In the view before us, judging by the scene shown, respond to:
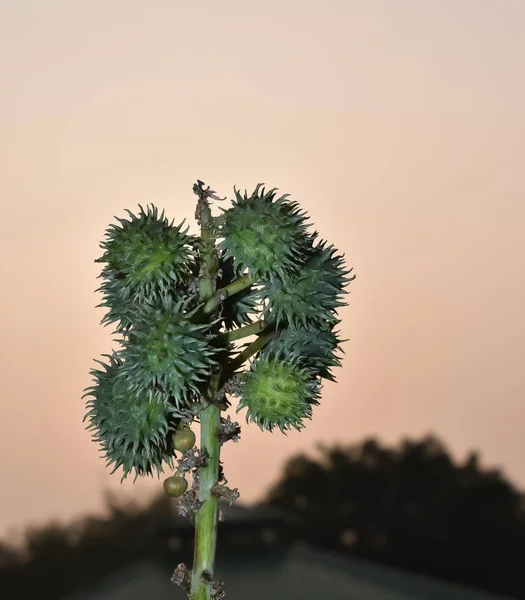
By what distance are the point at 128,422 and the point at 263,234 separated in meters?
0.56

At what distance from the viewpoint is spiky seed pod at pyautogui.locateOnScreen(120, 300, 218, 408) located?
1.99m

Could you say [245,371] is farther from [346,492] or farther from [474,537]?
[474,537]

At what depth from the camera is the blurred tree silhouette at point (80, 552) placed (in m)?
4.88

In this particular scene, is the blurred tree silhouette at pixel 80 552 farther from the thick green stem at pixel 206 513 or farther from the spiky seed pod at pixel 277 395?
the spiky seed pod at pixel 277 395

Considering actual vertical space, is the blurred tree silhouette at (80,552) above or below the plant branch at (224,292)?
below

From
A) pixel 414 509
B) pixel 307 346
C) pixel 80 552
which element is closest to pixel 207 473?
pixel 307 346

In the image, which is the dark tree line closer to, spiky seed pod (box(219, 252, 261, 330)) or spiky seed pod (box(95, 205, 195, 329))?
spiky seed pod (box(219, 252, 261, 330))

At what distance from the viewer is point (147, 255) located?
6.71ft

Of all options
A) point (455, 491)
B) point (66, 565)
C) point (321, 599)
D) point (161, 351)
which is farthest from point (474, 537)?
point (161, 351)

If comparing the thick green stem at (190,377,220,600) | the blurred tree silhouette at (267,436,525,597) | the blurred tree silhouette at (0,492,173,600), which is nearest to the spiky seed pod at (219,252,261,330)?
the thick green stem at (190,377,220,600)

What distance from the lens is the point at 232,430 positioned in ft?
7.20

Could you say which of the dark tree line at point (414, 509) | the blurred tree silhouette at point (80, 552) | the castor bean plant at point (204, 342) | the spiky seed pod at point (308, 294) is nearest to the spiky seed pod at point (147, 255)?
the castor bean plant at point (204, 342)

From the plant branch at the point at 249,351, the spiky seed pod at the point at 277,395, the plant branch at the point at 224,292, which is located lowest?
the spiky seed pod at the point at 277,395

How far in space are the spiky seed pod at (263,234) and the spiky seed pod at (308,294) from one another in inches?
3.6
